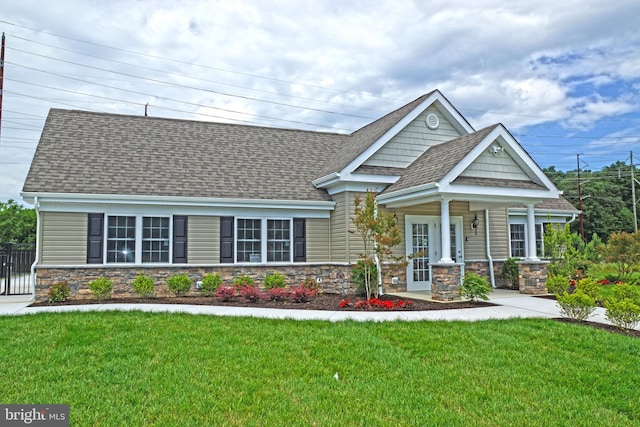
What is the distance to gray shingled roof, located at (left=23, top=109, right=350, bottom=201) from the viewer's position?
13.2 meters

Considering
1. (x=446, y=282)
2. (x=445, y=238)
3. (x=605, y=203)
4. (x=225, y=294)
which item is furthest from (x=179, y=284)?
(x=605, y=203)

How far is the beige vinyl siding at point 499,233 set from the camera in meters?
16.3

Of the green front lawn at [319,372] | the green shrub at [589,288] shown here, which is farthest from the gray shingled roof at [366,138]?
the green front lawn at [319,372]

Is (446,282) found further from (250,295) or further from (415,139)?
(415,139)

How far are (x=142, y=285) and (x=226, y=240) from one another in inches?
108

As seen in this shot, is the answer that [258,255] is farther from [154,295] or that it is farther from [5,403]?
[5,403]

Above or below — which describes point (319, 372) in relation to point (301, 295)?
below

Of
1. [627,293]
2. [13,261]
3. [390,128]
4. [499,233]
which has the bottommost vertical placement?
[627,293]

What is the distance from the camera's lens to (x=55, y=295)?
11484 millimetres

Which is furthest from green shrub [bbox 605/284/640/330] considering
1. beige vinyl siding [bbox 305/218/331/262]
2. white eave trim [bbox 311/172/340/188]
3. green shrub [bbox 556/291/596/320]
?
beige vinyl siding [bbox 305/218/331/262]

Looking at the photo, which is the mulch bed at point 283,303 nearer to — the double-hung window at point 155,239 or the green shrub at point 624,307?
the double-hung window at point 155,239

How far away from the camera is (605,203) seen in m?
46.7

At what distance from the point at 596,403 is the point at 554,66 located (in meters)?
14.2

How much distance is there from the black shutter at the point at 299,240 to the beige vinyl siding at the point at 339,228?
892mm
